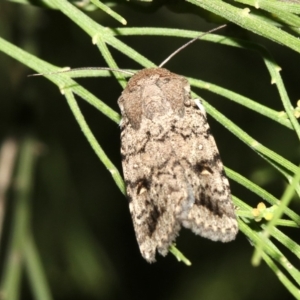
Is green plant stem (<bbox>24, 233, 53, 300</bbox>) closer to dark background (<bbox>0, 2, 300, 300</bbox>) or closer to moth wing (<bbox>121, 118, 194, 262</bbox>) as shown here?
dark background (<bbox>0, 2, 300, 300</bbox>)

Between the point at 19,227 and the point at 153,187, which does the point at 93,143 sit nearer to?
the point at 153,187

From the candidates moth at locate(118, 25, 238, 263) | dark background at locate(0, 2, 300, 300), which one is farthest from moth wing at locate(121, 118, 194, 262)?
dark background at locate(0, 2, 300, 300)

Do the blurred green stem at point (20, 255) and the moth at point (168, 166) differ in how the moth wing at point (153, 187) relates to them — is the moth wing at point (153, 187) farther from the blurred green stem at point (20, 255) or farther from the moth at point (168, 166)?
the blurred green stem at point (20, 255)

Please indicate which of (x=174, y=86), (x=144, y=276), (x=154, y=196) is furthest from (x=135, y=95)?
(x=144, y=276)

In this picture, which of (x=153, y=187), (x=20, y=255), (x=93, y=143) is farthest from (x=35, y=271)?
(x=93, y=143)

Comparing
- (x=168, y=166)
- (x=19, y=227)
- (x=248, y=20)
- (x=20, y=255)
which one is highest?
(x=19, y=227)

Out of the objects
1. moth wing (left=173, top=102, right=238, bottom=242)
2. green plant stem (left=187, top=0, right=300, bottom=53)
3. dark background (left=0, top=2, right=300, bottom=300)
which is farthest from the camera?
dark background (left=0, top=2, right=300, bottom=300)

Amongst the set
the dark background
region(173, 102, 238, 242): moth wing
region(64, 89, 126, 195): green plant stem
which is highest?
the dark background

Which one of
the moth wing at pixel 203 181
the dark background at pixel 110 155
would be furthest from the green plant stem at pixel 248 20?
the dark background at pixel 110 155

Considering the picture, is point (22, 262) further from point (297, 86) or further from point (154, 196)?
point (297, 86)
